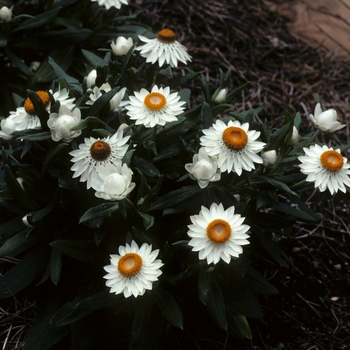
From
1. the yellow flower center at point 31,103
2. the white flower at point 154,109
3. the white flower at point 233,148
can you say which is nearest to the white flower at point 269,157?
the white flower at point 233,148

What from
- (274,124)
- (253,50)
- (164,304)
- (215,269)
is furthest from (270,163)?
(253,50)

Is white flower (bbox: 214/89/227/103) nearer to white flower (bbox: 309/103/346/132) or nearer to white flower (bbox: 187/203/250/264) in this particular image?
white flower (bbox: 309/103/346/132)

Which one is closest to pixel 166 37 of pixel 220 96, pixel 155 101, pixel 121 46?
pixel 121 46

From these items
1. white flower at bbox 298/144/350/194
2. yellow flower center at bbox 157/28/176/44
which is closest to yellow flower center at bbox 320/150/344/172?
white flower at bbox 298/144/350/194

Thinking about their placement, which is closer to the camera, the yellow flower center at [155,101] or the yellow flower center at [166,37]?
the yellow flower center at [155,101]

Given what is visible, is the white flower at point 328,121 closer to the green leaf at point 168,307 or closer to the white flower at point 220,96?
the white flower at point 220,96

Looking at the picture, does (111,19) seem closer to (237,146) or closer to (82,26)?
(82,26)
